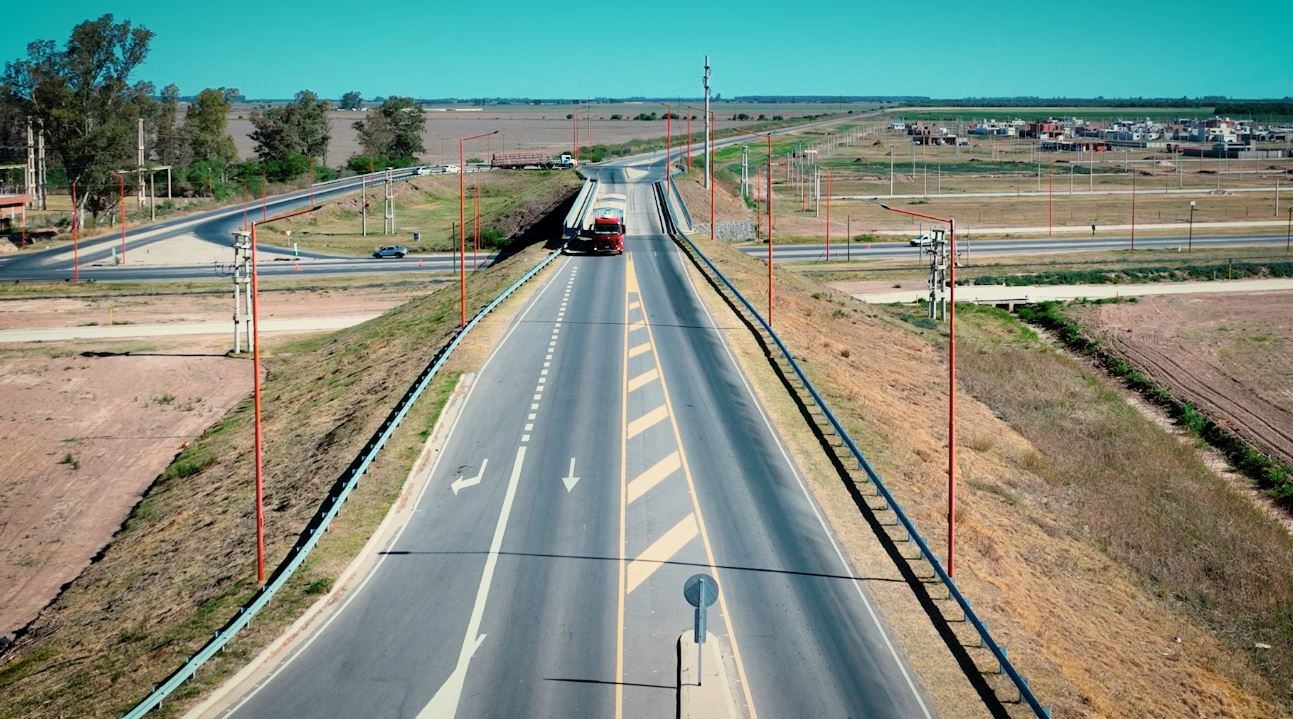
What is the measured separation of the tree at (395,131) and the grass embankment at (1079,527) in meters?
116

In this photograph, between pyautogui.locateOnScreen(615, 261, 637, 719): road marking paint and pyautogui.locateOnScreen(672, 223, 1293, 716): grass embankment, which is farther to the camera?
pyautogui.locateOnScreen(672, 223, 1293, 716): grass embankment

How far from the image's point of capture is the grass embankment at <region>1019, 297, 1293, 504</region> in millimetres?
42594

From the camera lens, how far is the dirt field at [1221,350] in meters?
51.0

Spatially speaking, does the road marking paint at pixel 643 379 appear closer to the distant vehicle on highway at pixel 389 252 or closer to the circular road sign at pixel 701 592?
the circular road sign at pixel 701 592

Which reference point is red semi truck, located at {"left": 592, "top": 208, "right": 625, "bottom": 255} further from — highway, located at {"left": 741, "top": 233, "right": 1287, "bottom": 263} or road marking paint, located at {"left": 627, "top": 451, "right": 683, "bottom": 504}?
road marking paint, located at {"left": 627, "top": 451, "right": 683, "bottom": 504}

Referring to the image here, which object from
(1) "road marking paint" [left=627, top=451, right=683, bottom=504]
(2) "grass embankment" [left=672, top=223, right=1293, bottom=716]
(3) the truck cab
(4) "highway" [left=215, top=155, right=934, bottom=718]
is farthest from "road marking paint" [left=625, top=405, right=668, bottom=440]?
(3) the truck cab

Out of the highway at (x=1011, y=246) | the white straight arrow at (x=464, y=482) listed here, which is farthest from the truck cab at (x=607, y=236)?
the white straight arrow at (x=464, y=482)

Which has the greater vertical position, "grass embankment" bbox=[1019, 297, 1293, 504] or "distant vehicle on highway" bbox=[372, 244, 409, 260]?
"distant vehicle on highway" bbox=[372, 244, 409, 260]

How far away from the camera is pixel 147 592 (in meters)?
27.5

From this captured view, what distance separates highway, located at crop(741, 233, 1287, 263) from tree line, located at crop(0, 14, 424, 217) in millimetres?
63104

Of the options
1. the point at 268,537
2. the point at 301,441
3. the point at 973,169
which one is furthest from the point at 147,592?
the point at 973,169

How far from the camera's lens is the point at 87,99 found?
4680 inches

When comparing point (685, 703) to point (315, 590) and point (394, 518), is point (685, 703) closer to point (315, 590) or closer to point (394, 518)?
point (315, 590)

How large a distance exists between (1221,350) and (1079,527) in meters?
34.2
